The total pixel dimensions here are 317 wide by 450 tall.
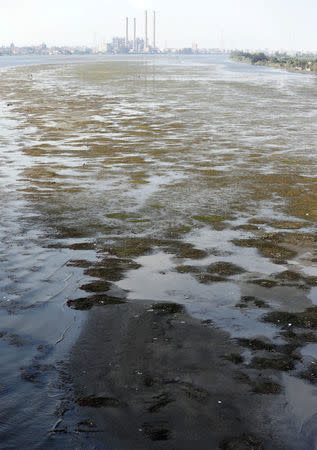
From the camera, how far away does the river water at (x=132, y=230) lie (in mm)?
7398

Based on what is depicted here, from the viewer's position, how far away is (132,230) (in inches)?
505

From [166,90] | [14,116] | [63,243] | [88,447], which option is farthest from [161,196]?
[166,90]

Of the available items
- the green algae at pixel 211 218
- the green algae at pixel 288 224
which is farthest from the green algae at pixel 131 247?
the green algae at pixel 288 224

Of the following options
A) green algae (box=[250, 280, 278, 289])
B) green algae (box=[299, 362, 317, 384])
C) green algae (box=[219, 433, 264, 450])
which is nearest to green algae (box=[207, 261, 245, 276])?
green algae (box=[250, 280, 278, 289])

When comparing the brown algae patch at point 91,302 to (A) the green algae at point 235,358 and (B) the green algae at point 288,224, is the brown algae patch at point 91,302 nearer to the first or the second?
(A) the green algae at point 235,358

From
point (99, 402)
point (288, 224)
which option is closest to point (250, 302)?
point (99, 402)

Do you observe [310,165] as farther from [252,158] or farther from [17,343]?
[17,343]

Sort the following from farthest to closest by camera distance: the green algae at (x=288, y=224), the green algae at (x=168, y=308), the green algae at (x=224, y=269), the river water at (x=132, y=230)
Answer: the green algae at (x=288, y=224), the green algae at (x=224, y=269), the green algae at (x=168, y=308), the river water at (x=132, y=230)

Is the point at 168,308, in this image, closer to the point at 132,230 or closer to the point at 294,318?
the point at 294,318

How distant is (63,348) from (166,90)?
54143 mm

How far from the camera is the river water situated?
7.40 m

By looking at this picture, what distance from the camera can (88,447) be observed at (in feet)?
18.3

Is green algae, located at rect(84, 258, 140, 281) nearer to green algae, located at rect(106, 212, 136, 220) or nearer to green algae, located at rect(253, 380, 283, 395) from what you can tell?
green algae, located at rect(106, 212, 136, 220)

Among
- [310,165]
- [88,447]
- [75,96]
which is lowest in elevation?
[88,447]
